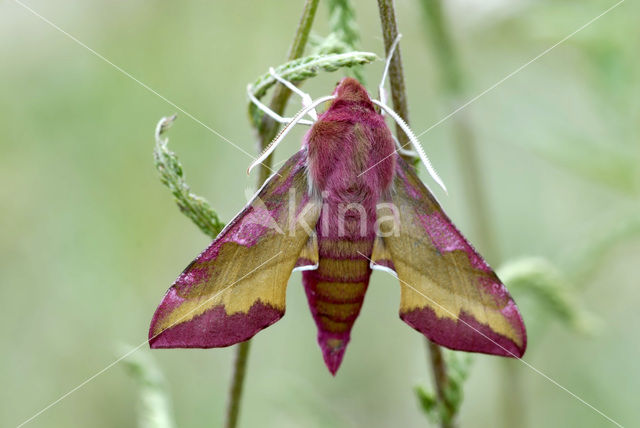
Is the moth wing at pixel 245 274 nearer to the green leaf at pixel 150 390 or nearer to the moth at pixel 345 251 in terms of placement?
the moth at pixel 345 251

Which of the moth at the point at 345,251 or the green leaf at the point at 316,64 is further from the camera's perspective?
the moth at the point at 345,251

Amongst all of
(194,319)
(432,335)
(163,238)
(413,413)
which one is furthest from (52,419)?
(432,335)

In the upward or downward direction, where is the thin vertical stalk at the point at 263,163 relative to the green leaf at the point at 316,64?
downward

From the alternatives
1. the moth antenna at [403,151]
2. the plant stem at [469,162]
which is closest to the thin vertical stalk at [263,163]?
the moth antenna at [403,151]

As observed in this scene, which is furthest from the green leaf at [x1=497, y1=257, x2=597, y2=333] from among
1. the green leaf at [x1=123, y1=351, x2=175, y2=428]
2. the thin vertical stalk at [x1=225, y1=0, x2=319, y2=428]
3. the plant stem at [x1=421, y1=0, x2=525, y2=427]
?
the green leaf at [x1=123, y1=351, x2=175, y2=428]

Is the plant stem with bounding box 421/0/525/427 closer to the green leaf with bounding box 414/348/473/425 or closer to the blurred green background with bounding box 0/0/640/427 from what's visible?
the blurred green background with bounding box 0/0/640/427

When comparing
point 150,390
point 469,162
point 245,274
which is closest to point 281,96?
point 245,274

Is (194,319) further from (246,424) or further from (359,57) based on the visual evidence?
(246,424)
